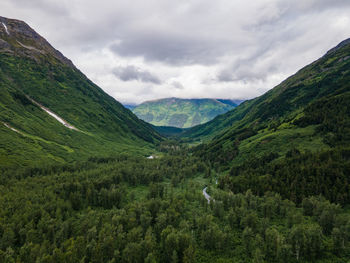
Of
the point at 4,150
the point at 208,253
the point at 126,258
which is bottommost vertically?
the point at 208,253

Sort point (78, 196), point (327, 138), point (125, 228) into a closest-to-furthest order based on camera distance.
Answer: point (125, 228), point (78, 196), point (327, 138)

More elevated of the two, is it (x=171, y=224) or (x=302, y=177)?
A: (x=302, y=177)

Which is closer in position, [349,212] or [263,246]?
[263,246]

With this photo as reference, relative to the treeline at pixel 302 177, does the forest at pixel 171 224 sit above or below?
below

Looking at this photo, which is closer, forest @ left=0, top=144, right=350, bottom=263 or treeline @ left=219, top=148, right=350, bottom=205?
forest @ left=0, top=144, right=350, bottom=263

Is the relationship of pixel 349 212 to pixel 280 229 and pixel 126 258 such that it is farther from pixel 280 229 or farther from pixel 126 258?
pixel 126 258

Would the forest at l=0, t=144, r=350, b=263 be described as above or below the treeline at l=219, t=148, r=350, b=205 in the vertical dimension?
below

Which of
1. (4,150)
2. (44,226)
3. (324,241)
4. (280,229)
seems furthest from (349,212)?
(4,150)

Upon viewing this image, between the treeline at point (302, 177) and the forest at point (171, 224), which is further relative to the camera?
the treeline at point (302, 177)

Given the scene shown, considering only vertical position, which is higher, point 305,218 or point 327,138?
point 327,138

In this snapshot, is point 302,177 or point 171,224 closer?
point 171,224

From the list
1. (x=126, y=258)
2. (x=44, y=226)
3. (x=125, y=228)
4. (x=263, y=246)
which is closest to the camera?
(x=126, y=258)
